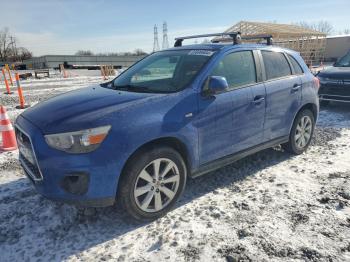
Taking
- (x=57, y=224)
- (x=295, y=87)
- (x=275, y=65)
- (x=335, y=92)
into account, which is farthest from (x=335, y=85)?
(x=57, y=224)

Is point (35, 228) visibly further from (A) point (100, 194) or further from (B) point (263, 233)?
(B) point (263, 233)

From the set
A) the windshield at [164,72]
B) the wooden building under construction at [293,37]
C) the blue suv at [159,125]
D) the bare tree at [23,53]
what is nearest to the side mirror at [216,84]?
the blue suv at [159,125]

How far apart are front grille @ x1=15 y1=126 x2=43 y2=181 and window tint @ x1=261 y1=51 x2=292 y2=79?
317 cm

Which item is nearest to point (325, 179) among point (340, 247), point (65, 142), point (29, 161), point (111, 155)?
point (340, 247)

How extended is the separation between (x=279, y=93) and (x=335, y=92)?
473cm

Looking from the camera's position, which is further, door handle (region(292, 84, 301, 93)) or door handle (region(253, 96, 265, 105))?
door handle (region(292, 84, 301, 93))

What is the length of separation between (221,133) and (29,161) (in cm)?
214

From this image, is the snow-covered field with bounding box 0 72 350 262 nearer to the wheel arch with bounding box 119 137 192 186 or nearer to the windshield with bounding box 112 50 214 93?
the wheel arch with bounding box 119 137 192 186

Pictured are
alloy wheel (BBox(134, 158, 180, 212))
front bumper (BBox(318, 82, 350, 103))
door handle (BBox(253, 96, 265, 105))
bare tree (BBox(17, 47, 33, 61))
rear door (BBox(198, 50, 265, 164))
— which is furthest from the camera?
bare tree (BBox(17, 47, 33, 61))

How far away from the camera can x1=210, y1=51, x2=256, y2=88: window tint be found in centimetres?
389

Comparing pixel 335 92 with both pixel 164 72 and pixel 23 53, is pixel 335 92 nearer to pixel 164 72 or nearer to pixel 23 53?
pixel 164 72

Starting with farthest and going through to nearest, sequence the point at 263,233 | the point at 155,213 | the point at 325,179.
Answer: the point at 325,179, the point at 155,213, the point at 263,233

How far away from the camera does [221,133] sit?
377 centimetres

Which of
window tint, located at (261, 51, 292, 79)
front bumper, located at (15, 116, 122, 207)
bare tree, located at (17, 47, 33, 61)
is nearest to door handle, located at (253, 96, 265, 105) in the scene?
window tint, located at (261, 51, 292, 79)
